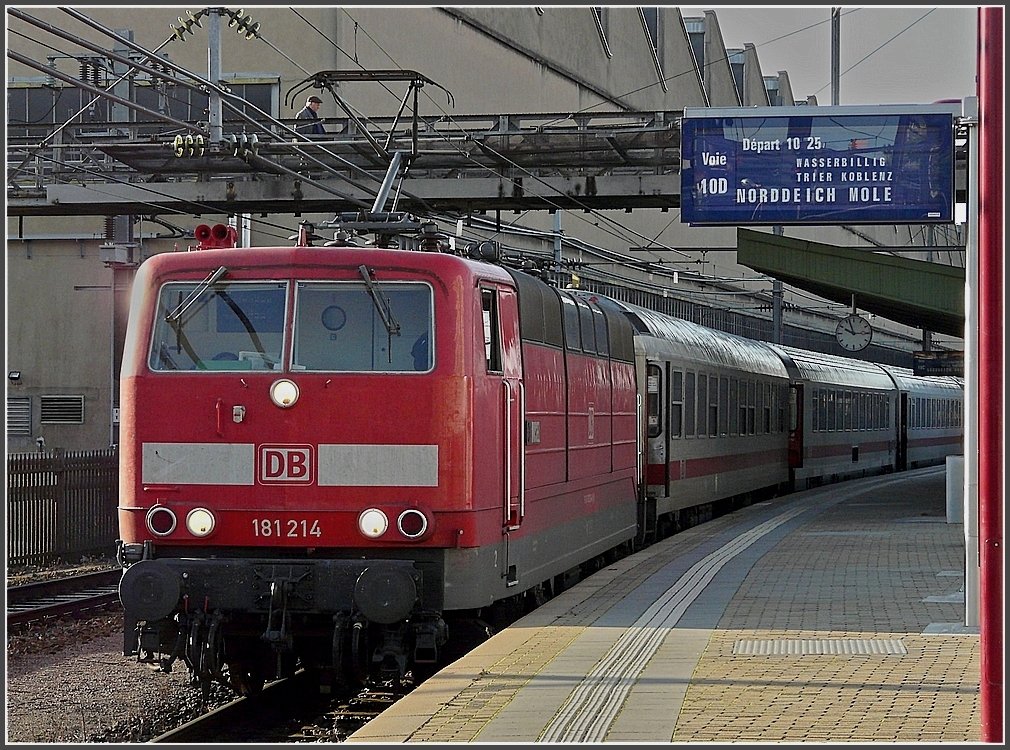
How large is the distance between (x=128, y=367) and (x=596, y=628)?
3882 millimetres

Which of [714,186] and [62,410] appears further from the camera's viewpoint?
[62,410]

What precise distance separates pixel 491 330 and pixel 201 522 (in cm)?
241

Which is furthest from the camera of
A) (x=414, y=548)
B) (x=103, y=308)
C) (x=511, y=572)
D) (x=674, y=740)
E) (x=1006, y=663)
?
(x=103, y=308)

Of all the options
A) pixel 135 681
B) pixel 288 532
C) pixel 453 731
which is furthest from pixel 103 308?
pixel 453 731

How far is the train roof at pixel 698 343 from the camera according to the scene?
19.7 m

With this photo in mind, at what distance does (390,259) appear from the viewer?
10133 millimetres

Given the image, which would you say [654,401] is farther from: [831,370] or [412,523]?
[831,370]

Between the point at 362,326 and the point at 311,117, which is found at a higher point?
the point at 311,117

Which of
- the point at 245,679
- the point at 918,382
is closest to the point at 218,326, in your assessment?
the point at 245,679

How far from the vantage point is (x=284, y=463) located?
9.88 m

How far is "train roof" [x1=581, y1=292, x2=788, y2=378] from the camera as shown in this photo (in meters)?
19.7

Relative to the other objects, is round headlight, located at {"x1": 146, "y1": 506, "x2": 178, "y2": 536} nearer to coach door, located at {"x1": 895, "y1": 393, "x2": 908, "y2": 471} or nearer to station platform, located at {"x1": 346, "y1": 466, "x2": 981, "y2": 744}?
station platform, located at {"x1": 346, "y1": 466, "x2": 981, "y2": 744}

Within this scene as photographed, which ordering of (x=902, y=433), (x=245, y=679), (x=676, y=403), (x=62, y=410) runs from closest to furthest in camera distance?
(x=245, y=679), (x=676, y=403), (x=62, y=410), (x=902, y=433)

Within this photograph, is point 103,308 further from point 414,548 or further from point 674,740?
point 674,740
